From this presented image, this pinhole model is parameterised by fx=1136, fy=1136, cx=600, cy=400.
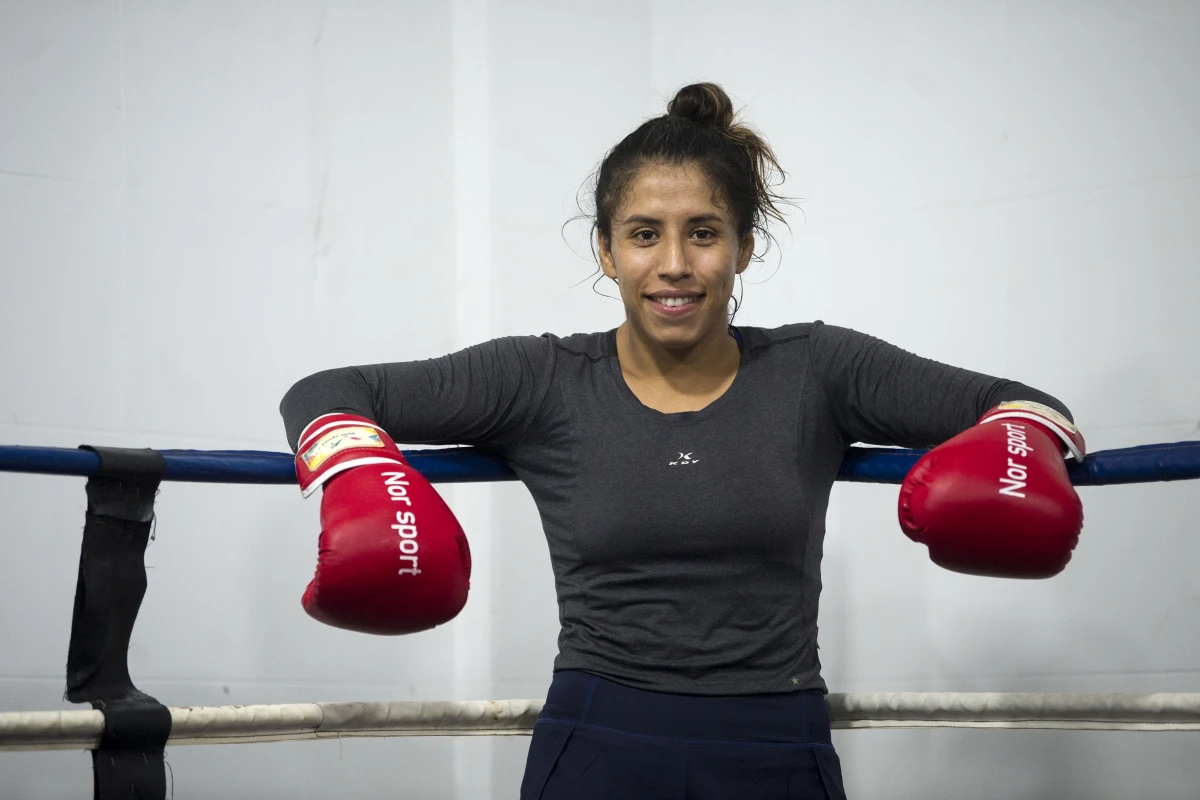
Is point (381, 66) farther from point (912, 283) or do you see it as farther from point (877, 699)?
point (877, 699)

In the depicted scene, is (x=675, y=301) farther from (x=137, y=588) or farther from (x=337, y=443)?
(x=137, y=588)

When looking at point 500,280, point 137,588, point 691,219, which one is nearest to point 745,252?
point 691,219

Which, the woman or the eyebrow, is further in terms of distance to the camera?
the eyebrow

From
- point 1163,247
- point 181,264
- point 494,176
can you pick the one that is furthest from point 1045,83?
point 181,264

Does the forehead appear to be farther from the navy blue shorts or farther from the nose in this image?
the navy blue shorts

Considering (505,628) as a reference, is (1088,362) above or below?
above

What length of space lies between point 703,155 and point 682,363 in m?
0.25

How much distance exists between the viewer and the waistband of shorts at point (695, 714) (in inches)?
46.3

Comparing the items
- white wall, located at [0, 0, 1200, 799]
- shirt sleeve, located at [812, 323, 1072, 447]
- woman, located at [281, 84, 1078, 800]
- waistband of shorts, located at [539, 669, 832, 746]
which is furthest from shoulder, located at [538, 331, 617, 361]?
white wall, located at [0, 0, 1200, 799]

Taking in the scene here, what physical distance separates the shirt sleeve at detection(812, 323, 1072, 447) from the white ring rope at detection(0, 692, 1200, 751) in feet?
1.24

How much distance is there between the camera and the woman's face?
131 cm

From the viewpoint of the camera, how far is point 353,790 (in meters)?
2.14

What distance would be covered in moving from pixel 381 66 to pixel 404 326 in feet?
1.78

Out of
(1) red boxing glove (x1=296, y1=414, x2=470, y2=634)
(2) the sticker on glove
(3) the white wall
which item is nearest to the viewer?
Result: (1) red boxing glove (x1=296, y1=414, x2=470, y2=634)
